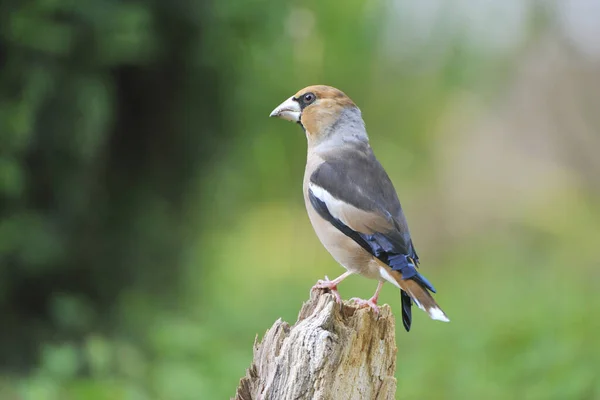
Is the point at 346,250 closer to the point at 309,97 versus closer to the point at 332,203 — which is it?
the point at 332,203

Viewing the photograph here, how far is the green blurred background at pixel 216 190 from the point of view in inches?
217

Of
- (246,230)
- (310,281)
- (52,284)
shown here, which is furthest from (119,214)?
(310,281)

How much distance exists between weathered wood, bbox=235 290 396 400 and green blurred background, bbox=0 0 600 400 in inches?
86.6

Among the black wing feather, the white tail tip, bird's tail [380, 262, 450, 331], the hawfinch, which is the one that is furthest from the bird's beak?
the white tail tip

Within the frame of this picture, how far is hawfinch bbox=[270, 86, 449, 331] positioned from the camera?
347 cm

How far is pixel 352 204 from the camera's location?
3.77 m

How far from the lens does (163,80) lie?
6.30 metres

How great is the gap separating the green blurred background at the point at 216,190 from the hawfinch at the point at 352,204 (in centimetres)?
184

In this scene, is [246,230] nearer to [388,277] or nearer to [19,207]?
[19,207]


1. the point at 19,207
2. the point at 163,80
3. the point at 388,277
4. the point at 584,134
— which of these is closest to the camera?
the point at 388,277

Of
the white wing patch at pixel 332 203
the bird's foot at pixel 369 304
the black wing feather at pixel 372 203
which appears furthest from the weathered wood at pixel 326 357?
the white wing patch at pixel 332 203

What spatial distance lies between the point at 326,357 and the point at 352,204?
0.98 m

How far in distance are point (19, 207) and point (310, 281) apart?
10.3ft

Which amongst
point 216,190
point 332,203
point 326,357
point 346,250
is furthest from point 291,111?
point 216,190
